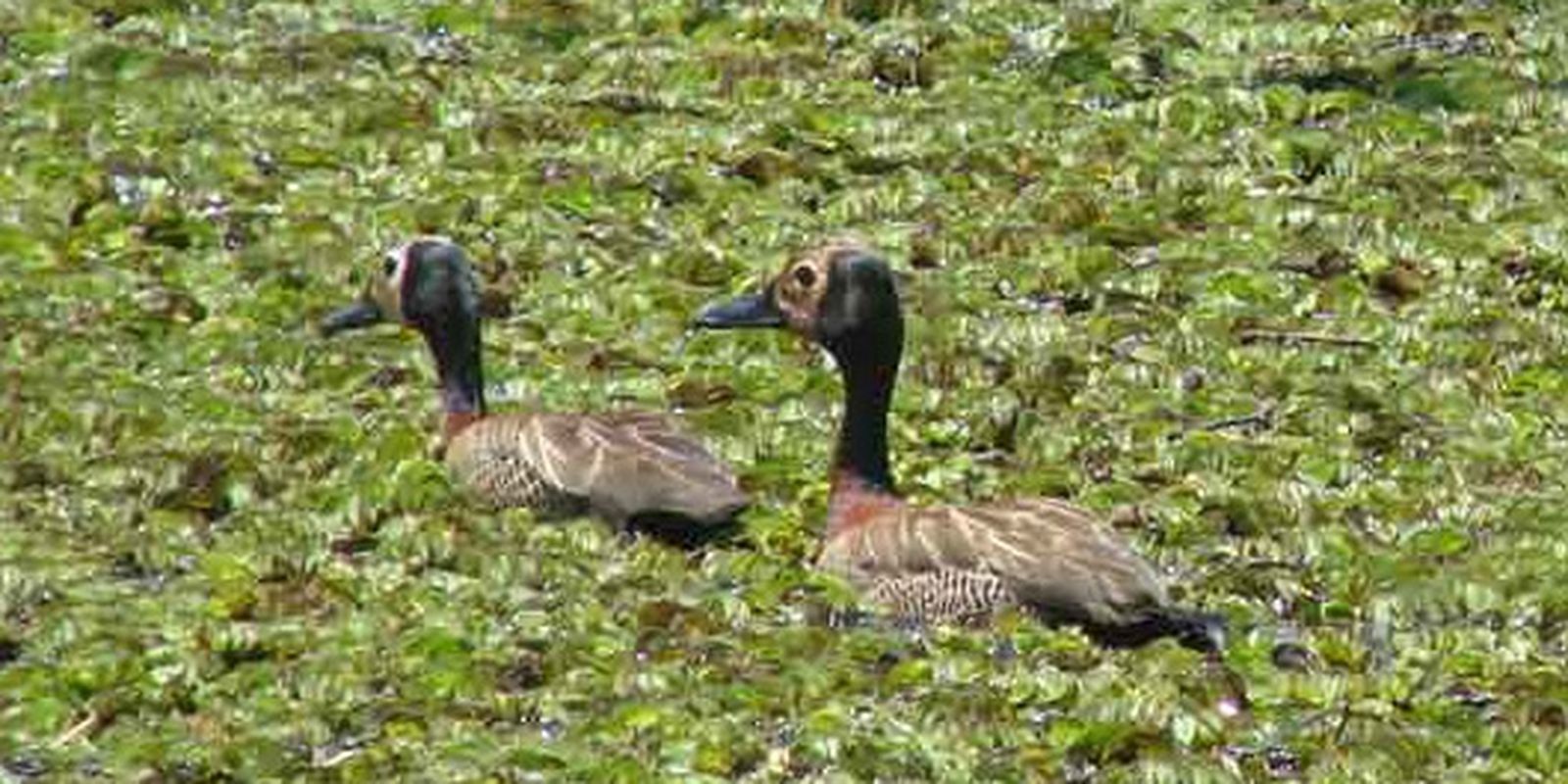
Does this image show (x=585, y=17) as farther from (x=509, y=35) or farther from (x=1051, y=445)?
(x=1051, y=445)

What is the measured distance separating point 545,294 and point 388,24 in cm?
393

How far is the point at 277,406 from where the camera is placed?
53.7ft

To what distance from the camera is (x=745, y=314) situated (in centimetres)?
1617

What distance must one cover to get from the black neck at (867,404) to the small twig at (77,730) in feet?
9.82

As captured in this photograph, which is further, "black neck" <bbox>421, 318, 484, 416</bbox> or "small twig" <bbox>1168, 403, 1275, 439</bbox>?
"black neck" <bbox>421, 318, 484, 416</bbox>

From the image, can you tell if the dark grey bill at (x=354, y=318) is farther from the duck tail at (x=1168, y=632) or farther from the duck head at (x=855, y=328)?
the duck tail at (x=1168, y=632)

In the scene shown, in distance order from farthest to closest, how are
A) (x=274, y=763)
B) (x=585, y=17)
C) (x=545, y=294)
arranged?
(x=585, y=17), (x=545, y=294), (x=274, y=763)

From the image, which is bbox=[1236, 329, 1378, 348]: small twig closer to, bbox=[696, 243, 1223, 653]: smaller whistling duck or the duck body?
bbox=[696, 243, 1223, 653]: smaller whistling duck

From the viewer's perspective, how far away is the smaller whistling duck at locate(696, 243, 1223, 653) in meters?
14.0

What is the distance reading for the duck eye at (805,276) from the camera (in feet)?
51.8

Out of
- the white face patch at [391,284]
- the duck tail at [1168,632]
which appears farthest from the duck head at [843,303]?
the duck tail at [1168,632]

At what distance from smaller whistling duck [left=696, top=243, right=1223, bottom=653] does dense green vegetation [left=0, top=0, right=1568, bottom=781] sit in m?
0.19

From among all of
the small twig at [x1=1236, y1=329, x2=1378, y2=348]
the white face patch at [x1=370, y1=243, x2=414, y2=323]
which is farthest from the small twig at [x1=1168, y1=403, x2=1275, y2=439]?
the white face patch at [x1=370, y1=243, x2=414, y2=323]

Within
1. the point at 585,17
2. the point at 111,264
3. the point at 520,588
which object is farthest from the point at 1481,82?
the point at 520,588
